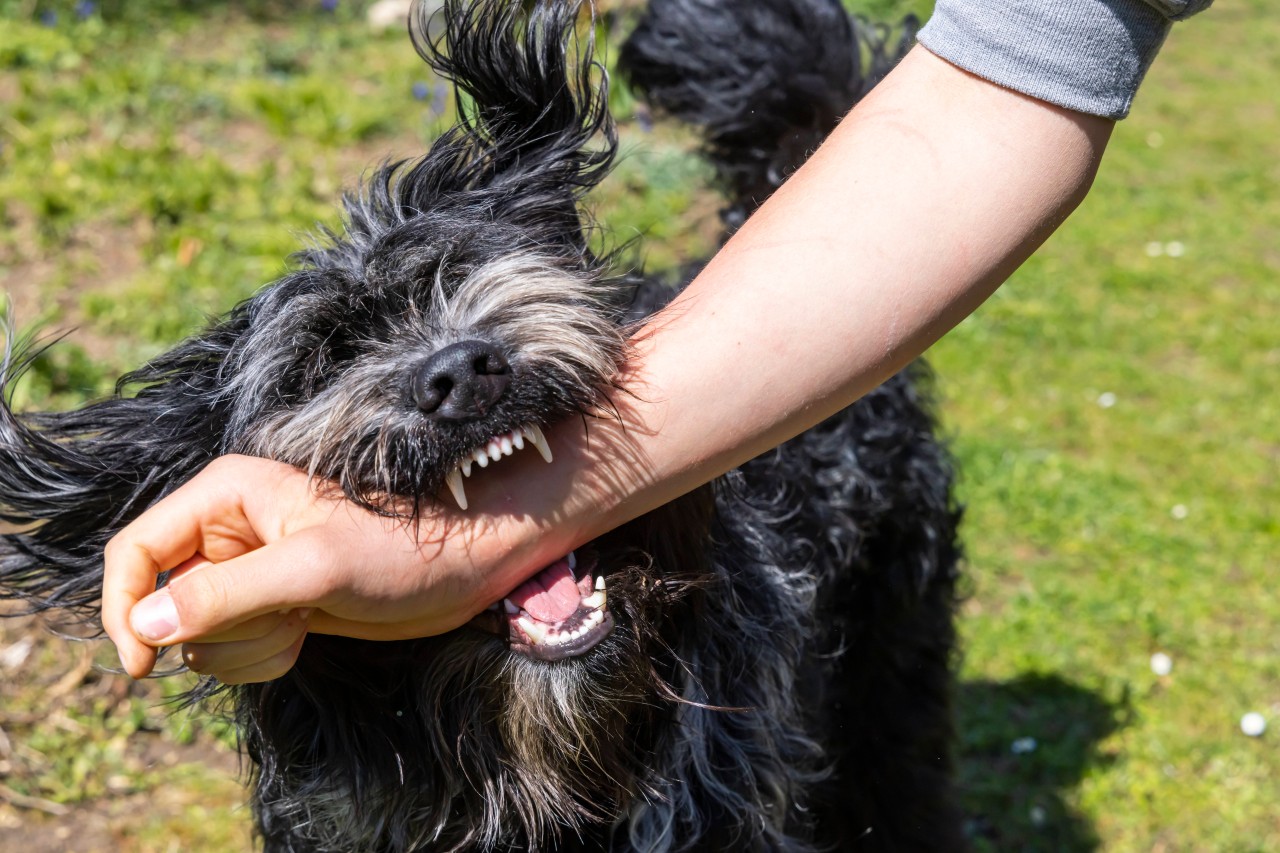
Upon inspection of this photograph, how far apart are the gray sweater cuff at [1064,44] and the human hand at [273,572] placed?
2.47 ft

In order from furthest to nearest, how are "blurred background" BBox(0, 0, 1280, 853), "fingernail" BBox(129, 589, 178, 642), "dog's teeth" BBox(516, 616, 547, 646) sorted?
"blurred background" BBox(0, 0, 1280, 853), "dog's teeth" BBox(516, 616, 547, 646), "fingernail" BBox(129, 589, 178, 642)

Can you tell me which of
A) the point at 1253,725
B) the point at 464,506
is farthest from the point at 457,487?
the point at 1253,725

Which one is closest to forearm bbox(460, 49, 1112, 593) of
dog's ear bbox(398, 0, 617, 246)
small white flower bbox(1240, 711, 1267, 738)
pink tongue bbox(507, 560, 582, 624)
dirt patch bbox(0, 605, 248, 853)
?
pink tongue bbox(507, 560, 582, 624)

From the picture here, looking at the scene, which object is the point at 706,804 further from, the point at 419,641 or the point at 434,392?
the point at 434,392

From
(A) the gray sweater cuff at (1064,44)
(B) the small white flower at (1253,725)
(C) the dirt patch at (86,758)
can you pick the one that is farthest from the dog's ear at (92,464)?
(B) the small white flower at (1253,725)

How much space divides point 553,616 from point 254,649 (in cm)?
43

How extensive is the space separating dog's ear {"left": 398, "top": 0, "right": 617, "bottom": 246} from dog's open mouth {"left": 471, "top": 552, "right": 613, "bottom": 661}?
0.52 meters

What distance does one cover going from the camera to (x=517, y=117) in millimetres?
1837

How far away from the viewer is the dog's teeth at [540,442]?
136 cm

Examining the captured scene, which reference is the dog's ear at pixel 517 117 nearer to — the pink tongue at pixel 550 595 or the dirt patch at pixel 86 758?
the pink tongue at pixel 550 595

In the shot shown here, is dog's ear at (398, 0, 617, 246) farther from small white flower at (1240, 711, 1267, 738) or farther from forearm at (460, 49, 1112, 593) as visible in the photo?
small white flower at (1240, 711, 1267, 738)

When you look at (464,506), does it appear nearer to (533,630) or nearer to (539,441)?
(539,441)

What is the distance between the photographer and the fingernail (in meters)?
1.11

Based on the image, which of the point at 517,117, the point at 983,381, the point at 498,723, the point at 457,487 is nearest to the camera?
the point at 457,487
